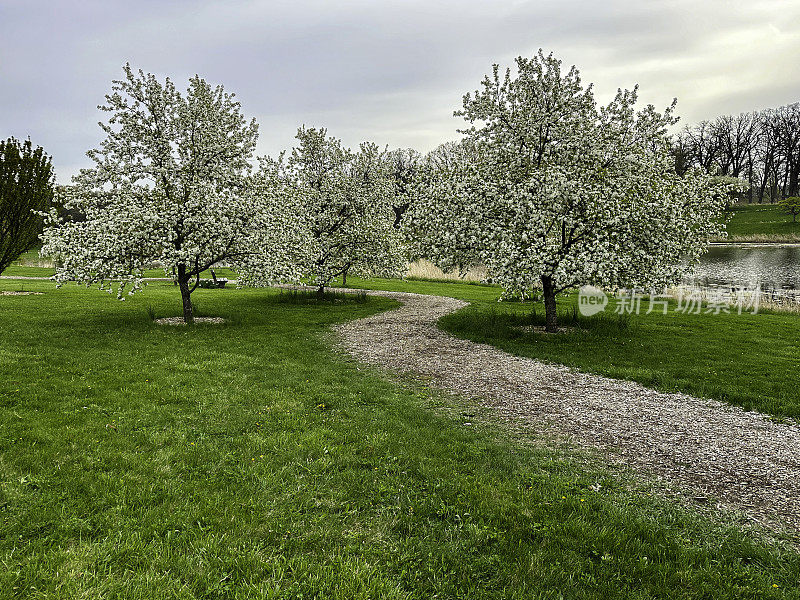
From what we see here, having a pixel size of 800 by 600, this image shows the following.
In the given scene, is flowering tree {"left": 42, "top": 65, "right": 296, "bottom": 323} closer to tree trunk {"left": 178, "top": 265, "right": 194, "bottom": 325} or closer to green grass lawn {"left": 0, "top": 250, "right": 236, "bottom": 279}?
tree trunk {"left": 178, "top": 265, "right": 194, "bottom": 325}

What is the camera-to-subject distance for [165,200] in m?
16.6

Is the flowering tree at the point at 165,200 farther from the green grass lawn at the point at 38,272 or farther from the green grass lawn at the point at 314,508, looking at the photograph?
the green grass lawn at the point at 38,272

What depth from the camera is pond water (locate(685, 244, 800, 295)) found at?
3522 centimetres

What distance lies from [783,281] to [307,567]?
43.9 meters

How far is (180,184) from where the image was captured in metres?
17.3

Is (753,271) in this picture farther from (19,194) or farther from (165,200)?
(19,194)

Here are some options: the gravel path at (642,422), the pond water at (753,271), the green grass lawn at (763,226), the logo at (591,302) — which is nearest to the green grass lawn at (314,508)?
the gravel path at (642,422)

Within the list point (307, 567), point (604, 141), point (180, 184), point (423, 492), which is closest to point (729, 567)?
point (423, 492)

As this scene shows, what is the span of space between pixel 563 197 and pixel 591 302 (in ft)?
45.2

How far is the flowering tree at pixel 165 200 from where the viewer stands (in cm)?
1634

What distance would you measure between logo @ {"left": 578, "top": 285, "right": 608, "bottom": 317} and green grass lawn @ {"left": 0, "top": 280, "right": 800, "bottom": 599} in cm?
1506

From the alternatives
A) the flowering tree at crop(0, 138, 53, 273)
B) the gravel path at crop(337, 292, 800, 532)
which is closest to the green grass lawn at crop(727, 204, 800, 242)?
the gravel path at crop(337, 292, 800, 532)

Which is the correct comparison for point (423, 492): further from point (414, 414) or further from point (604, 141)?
point (604, 141)

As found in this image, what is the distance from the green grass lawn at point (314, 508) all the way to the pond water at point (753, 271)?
2393 centimetres
